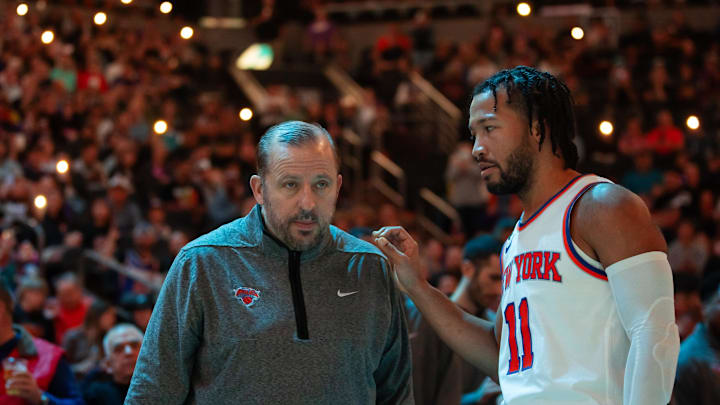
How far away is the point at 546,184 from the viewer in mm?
3141

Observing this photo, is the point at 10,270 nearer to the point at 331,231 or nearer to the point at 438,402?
the point at 438,402

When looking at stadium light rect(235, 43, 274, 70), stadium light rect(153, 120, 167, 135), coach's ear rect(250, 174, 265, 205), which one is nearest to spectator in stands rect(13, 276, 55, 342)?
coach's ear rect(250, 174, 265, 205)

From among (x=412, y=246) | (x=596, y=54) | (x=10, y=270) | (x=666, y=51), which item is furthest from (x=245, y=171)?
(x=412, y=246)

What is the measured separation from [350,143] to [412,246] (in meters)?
10.2

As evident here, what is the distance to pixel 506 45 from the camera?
1536 cm

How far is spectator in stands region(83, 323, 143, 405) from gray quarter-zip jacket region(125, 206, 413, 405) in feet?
7.28

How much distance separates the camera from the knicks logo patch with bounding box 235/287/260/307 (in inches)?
117

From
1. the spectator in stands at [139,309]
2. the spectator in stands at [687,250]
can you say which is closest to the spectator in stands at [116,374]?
the spectator in stands at [139,309]

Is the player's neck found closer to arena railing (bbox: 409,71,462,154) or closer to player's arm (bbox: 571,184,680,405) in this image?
player's arm (bbox: 571,184,680,405)

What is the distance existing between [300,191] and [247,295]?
36 centimetres

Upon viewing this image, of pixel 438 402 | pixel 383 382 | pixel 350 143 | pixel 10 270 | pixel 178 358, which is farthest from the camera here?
pixel 350 143

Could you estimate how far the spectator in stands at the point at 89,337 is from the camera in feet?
23.3

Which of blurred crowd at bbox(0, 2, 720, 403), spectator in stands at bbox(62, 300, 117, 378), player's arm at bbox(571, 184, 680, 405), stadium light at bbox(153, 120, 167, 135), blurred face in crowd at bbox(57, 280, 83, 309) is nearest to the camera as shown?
player's arm at bbox(571, 184, 680, 405)

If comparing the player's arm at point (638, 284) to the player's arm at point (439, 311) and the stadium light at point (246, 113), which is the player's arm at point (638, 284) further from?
the stadium light at point (246, 113)
